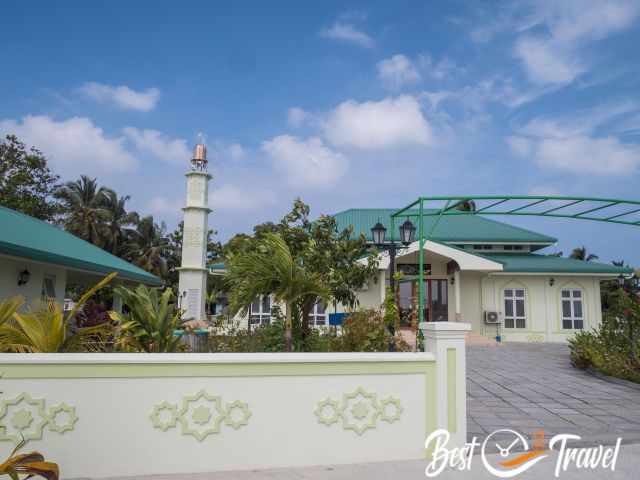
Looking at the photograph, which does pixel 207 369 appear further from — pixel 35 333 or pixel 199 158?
pixel 199 158

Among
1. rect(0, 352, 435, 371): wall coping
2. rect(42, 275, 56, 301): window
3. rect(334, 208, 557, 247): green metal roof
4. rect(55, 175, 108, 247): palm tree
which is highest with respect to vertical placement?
rect(55, 175, 108, 247): palm tree

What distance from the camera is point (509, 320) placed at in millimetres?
18562

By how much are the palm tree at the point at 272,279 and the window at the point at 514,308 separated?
14167 millimetres

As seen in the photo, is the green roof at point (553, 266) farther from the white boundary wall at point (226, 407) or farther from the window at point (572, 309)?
the white boundary wall at point (226, 407)

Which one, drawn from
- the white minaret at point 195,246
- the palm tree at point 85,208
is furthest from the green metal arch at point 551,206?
the palm tree at point 85,208

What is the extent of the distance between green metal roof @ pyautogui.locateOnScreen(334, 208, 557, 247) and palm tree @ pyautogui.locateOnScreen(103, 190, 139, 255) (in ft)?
60.4

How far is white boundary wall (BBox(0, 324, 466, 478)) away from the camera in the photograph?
3.92 meters

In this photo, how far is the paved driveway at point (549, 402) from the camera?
5543 mm

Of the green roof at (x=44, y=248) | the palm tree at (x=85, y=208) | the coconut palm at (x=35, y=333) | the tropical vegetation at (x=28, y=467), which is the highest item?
the palm tree at (x=85, y=208)

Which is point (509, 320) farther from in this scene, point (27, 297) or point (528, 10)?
point (27, 297)

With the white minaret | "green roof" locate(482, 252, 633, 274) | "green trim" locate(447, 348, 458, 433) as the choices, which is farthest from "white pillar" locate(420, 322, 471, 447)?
the white minaret

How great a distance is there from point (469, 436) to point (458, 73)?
30.2 ft

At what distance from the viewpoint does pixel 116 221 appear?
3528 cm

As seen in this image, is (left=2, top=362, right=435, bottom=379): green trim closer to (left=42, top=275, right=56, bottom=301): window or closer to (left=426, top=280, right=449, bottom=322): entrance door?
(left=42, top=275, right=56, bottom=301): window
